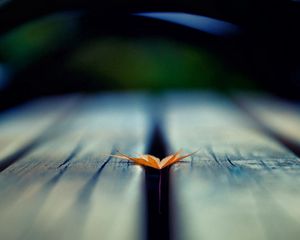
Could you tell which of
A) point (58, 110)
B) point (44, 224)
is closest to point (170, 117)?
point (58, 110)

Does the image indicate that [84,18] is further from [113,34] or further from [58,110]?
[58,110]

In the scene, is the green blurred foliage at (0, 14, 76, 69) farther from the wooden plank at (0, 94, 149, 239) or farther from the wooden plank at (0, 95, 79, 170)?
the wooden plank at (0, 94, 149, 239)

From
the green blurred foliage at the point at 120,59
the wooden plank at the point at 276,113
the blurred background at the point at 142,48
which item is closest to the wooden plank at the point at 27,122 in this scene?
the blurred background at the point at 142,48

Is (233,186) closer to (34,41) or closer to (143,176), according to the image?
(143,176)

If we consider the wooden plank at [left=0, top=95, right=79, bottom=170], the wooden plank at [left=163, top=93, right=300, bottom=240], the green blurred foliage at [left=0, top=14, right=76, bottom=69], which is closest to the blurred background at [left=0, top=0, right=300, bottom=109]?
the green blurred foliage at [left=0, top=14, right=76, bottom=69]

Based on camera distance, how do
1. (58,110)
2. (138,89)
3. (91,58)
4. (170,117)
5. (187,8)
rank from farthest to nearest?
(91,58), (138,89), (187,8), (58,110), (170,117)

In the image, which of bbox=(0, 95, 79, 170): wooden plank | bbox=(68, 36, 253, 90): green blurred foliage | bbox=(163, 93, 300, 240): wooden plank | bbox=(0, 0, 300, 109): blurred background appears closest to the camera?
bbox=(163, 93, 300, 240): wooden plank
